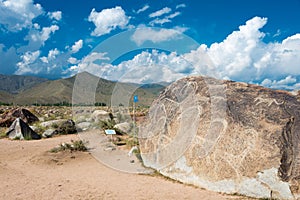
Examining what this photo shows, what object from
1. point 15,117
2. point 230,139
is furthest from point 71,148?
point 15,117

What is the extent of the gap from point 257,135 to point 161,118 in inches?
134

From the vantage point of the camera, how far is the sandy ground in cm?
709

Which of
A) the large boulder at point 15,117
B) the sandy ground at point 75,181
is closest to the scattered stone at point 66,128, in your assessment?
the large boulder at point 15,117

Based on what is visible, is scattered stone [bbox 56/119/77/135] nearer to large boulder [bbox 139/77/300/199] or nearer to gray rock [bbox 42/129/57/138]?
gray rock [bbox 42/129/57/138]

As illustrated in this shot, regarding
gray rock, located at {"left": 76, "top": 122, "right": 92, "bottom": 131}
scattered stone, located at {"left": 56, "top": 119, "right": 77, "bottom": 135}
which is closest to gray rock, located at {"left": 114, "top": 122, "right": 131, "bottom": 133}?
gray rock, located at {"left": 76, "top": 122, "right": 92, "bottom": 131}

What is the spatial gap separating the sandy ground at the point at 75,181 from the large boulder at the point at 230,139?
1.70 ft

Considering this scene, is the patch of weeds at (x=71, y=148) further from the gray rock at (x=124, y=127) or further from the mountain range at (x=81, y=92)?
the gray rock at (x=124, y=127)

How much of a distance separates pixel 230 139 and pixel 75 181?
4392mm

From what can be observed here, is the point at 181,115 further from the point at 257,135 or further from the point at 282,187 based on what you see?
the point at 282,187

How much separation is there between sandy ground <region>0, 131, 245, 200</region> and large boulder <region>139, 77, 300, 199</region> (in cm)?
52

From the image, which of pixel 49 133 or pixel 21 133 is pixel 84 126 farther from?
pixel 21 133

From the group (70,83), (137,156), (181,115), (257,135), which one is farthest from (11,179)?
(70,83)

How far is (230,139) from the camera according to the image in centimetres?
739

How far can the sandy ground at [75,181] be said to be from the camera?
709 centimetres
